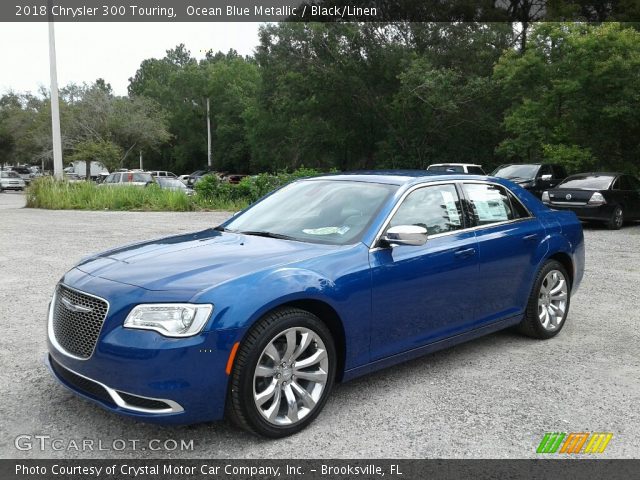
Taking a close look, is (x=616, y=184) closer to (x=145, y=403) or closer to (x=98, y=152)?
(x=145, y=403)

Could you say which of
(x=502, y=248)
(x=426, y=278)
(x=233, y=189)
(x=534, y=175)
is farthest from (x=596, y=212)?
(x=426, y=278)

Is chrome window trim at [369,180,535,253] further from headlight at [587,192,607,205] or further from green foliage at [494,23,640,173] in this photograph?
green foliage at [494,23,640,173]

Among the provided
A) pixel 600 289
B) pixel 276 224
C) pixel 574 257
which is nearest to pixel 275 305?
pixel 276 224

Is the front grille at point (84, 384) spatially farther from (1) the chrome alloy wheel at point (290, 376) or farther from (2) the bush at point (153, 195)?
(2) the bush at point (153, 195)

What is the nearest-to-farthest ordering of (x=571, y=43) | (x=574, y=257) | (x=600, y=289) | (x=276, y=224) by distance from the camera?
(x=276, y=224)
(x=574, y=257)
(x=600, y=289)
(x=571, y=43)

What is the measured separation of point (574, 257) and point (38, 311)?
556 centimetres

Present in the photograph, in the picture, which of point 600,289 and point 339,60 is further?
point 339,60

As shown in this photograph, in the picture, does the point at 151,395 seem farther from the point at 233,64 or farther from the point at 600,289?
the point at 233,64

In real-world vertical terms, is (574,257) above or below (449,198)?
below

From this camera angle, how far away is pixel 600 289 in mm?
8000

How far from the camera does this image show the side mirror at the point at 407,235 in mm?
4012

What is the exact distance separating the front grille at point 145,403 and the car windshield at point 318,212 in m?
1.54

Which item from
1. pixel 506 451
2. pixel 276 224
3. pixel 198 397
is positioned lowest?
pixel 506 451

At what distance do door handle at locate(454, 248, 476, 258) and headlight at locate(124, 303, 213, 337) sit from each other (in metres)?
2.14
